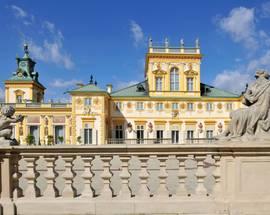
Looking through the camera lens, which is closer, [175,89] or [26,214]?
[26,214]

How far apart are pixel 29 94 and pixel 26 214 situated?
53.5 metres

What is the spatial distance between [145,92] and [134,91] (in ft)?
5.31

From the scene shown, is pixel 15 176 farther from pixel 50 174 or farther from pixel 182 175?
pixel 182 175

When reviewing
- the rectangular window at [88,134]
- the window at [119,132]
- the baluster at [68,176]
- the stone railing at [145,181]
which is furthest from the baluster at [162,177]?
the window at [119,132]

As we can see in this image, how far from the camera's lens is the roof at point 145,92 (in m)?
45.7

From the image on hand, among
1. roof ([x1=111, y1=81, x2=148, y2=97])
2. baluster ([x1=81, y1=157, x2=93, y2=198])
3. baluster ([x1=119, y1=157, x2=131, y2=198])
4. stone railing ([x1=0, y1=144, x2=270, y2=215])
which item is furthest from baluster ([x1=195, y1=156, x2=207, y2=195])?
roof ([x1=111, y1=81, x2=148, y2=97])

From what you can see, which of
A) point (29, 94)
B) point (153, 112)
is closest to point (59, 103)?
point (29, 94)

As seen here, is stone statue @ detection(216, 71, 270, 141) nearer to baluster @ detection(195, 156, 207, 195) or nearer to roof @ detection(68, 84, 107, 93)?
baluster @ detection(195, 156, 207, 195)

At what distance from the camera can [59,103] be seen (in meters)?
47.1

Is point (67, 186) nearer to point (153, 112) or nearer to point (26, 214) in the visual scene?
point (26, 214)

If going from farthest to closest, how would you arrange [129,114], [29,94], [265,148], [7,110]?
[29,94], [129,114], [7,110], [265,148]

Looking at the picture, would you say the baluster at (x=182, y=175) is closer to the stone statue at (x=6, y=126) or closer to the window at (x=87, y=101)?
the stone statue at (x=6, y=126)

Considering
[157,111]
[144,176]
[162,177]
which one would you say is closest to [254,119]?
[162,177]

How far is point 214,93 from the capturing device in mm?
46750
